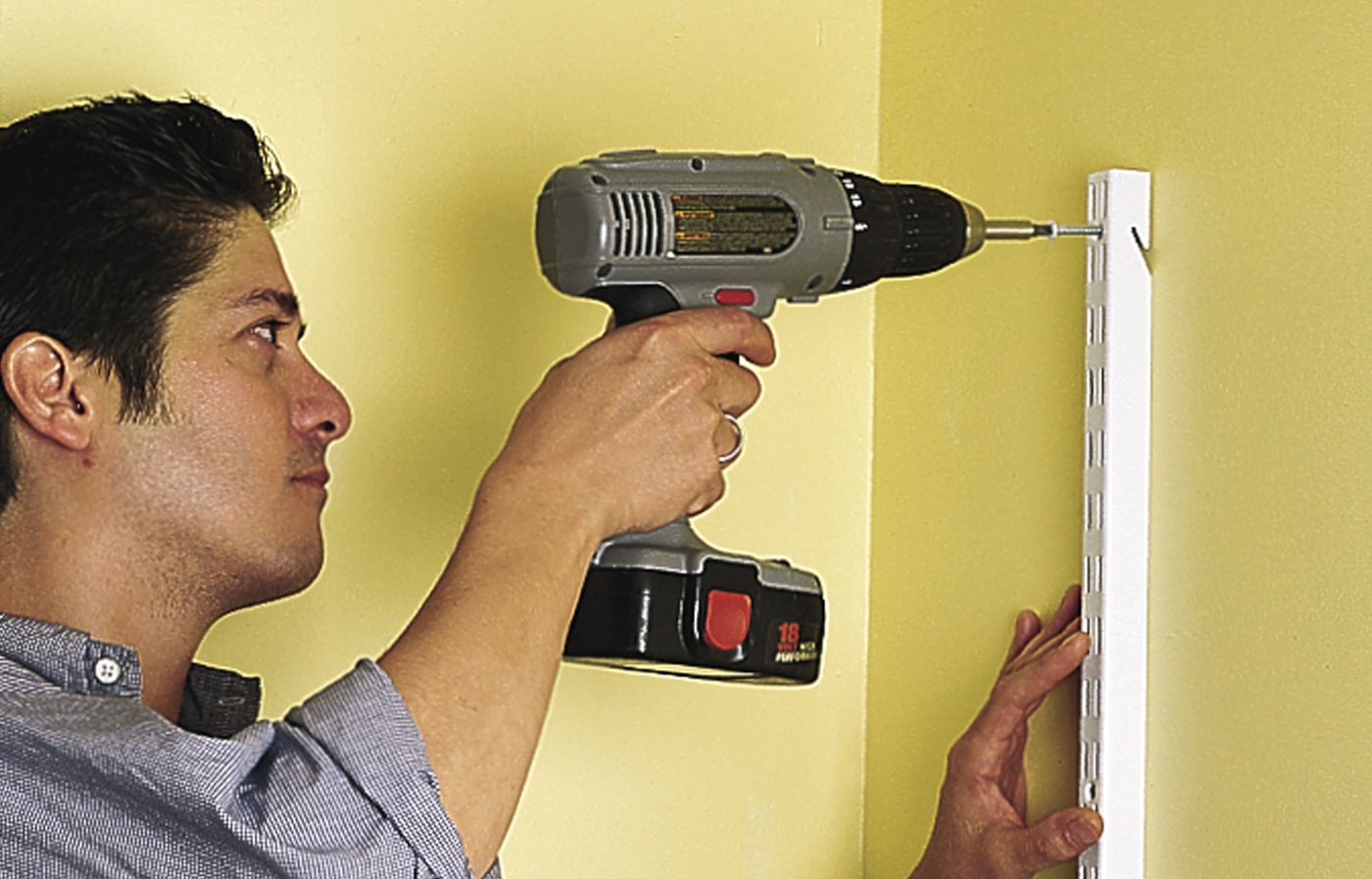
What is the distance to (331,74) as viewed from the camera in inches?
54.2

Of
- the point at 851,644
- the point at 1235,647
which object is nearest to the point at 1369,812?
the point at 1235,647

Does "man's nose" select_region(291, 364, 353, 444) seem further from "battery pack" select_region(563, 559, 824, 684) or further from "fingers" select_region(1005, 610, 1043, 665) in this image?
"fingers" select_region(1005, 610, 1043, 665)

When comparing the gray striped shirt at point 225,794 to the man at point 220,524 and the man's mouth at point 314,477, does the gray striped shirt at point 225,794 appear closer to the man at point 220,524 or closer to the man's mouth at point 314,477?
the man at point 220,524

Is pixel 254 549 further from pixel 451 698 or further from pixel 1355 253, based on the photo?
pixel 1355 253

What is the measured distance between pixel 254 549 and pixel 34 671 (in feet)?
0.58

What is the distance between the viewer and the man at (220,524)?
2.69 feet

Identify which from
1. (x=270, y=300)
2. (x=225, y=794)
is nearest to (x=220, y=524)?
(x=270, y=300)

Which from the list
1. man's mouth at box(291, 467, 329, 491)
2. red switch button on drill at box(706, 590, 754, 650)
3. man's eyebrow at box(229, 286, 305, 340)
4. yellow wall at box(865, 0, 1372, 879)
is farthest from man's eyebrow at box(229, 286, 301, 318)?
yellow wall at box(865, 0, 1372, 879)

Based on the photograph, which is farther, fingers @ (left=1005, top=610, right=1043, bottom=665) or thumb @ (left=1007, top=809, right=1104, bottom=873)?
fingers @ (left=1005, top=610, right=1043, bottom=665)

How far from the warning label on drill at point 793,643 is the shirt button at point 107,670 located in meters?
0.42

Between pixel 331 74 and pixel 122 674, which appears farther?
pixel 331 74

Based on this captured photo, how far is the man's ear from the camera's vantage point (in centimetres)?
103

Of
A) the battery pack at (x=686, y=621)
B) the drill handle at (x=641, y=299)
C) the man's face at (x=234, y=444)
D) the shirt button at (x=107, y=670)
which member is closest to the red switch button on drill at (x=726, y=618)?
the battery pack at (x=686, y=621)

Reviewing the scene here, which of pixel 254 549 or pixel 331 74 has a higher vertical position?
pixel 331 74
